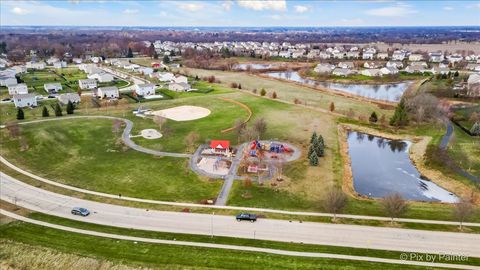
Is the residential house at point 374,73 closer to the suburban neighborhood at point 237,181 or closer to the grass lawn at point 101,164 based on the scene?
the suburban neighborhood at point 237,181

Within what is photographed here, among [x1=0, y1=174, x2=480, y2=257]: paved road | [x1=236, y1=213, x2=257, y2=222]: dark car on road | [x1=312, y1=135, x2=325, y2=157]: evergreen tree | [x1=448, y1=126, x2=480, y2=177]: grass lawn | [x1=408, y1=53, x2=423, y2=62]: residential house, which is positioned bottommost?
[x1=0, y1=174, x2=480, y2=257]: paved road

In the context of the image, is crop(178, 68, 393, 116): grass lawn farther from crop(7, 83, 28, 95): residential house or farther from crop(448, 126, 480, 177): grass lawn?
crop(7, 83, 28, 95): residential house

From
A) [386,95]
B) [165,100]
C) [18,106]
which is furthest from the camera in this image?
[386,95]

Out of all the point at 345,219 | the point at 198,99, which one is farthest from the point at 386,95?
the point at 345,219

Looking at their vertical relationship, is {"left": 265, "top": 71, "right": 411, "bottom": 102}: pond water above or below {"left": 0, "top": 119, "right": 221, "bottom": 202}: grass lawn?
above

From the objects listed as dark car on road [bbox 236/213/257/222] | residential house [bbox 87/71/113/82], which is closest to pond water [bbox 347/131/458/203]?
dark car on road [bbox 236/213/257/222]

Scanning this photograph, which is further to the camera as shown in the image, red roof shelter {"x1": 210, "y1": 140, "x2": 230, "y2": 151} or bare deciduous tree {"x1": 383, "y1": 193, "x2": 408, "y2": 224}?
red roof shelter {"x1": 210, "y1": 140, "x2": 230, "y2": 151}

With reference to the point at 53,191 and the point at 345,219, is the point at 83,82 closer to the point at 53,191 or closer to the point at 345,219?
the point at 53,191
